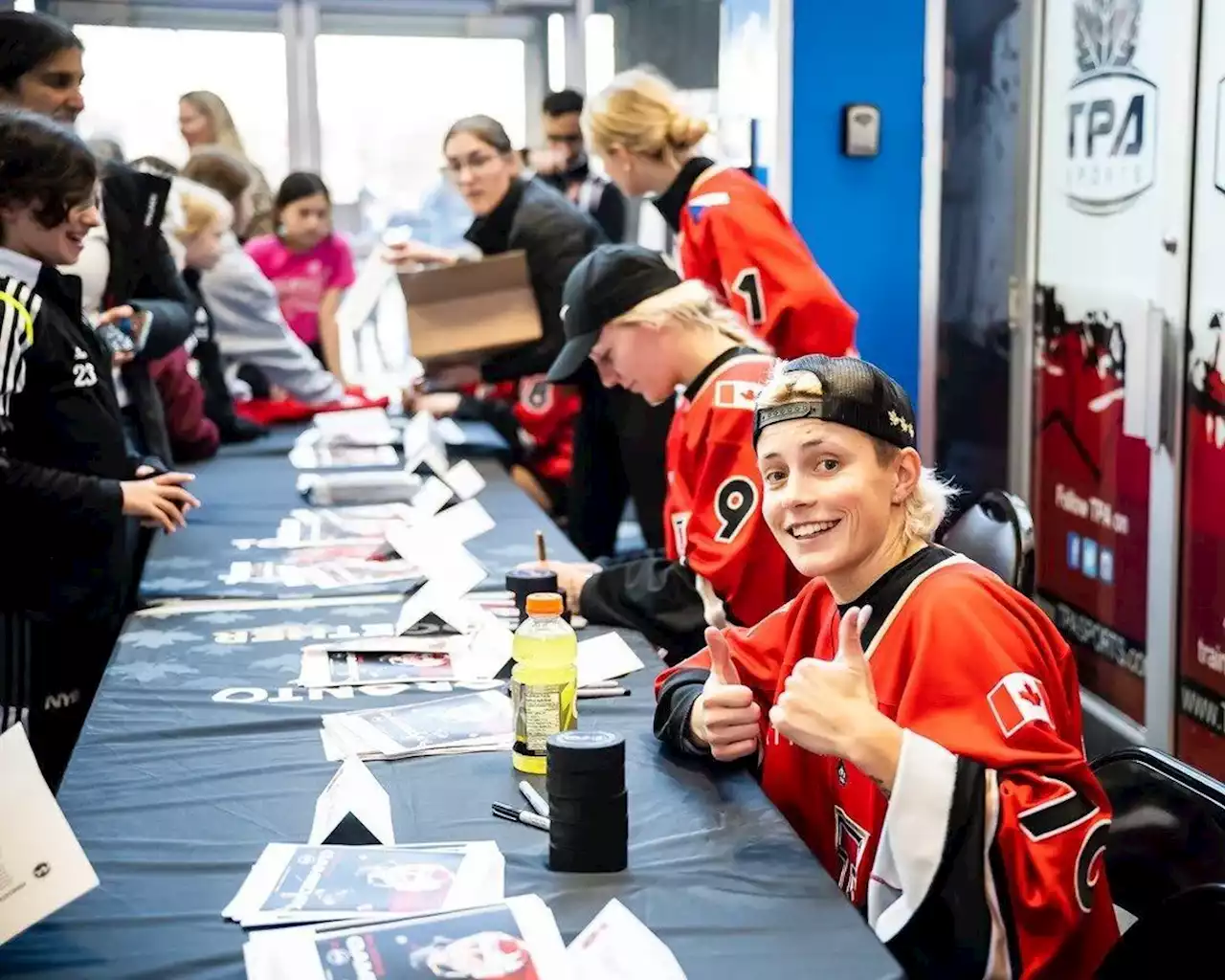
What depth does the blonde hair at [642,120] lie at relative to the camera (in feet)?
11.6

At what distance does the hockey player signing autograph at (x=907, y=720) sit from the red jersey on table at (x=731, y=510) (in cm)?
51

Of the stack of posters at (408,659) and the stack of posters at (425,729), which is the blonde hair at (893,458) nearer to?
the stack of posters at (425,729)

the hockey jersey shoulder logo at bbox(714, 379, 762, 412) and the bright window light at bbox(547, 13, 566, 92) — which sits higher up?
the bright window light at bbox(547, 13, 566, 92)

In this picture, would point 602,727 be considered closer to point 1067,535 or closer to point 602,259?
point 602,259

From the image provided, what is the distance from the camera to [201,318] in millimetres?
4406

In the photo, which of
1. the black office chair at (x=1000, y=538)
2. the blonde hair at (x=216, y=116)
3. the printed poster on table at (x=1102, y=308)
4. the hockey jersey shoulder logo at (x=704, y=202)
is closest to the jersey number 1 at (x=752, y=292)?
the hockey jersey shoulder logo at (x=704, y=202)

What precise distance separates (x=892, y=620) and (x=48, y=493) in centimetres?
153

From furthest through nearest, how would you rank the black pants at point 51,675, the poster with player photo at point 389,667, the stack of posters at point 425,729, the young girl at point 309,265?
the young girl at point 309,265, the black pants at point 51,675, the poster with player photo at point 389,667, the stack of posters at point 425,729

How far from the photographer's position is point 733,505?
7.50 feet

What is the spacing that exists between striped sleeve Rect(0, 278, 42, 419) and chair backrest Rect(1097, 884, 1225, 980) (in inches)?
73.8

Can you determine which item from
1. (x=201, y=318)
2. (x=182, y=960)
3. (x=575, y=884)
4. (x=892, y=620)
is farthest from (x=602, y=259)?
(x=201, y=318)

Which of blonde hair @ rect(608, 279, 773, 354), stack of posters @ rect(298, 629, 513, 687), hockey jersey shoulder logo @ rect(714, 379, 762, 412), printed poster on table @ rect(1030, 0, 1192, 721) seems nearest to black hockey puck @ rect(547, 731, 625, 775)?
stack of posters @ rect(298, 629, 513, 687)

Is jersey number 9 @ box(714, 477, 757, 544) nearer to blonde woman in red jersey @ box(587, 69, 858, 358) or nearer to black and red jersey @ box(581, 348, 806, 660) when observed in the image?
black and red jersey @ box(581, 348, 806, 660)

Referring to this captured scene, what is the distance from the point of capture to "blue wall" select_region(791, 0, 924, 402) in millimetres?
4289
